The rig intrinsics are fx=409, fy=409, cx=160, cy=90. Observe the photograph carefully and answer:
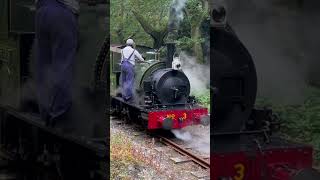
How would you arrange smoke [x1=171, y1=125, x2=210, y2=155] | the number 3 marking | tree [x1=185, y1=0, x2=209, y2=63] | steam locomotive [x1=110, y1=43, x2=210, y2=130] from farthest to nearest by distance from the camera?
1. steam locomotive [x1=110, y1=43, x2=210, y2=130]
2. smoke [x1=171, y1=125, x2=210, y2=155]
3. tree [x1=185, y1=0, x2=209, y2=63]
4. the number 3 marking

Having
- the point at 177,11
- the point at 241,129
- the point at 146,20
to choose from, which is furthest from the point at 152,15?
the point at 241,129

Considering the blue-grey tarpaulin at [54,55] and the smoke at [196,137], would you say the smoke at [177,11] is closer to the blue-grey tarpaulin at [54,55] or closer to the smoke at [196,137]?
the smoke at [196,137]

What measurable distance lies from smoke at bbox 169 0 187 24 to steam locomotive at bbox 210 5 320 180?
206cm

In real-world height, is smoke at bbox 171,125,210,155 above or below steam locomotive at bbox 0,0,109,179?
below

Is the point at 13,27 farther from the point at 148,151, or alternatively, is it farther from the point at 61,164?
the point at 148,151

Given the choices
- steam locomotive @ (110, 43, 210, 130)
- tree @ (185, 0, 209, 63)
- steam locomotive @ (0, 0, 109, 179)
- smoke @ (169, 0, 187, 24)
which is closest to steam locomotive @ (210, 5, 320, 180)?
steam locomotive @ (0, 0, 109, 179)

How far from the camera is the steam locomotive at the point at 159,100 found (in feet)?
18.2

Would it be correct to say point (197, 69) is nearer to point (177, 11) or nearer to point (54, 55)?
point (177, 11)

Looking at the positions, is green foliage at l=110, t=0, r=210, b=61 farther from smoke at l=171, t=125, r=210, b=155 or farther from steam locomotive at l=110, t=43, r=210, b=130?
smoke at l=171, t=125, r=210, b=155

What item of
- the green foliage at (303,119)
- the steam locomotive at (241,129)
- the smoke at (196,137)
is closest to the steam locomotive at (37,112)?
the steam locomotive at (241,129)

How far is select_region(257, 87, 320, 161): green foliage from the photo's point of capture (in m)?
1.46

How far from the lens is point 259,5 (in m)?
1.46

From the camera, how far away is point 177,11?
3555 mm

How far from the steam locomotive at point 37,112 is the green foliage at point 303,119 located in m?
0.65
